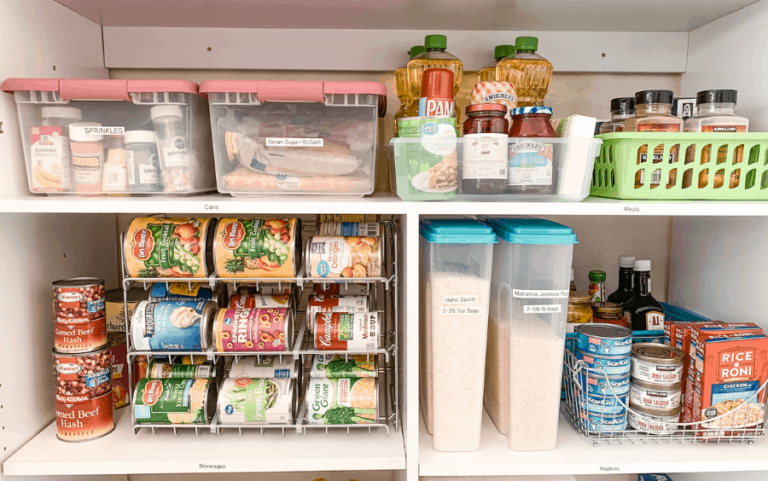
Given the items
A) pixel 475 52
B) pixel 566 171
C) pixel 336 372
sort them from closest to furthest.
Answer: pixel 566 171 < pixel 336 372 < pixel 475 52

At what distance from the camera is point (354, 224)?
3.84 feet

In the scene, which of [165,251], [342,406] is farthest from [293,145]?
[342,406]

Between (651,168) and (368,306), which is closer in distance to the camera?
(651,168)

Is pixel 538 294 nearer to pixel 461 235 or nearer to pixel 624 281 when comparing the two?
pixel 461 235

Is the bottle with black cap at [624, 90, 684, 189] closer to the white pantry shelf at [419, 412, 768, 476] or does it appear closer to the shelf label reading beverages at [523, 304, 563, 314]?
the shelf label reading beverages at [523, 304, 563, 314]

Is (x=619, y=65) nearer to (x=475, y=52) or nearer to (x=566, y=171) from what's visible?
(x=475, y=52)

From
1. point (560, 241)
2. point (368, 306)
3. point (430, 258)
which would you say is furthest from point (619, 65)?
point (368, 306)

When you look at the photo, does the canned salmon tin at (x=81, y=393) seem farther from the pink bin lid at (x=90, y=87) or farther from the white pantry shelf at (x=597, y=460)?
the white pantry shelf at (x=597, y=460)

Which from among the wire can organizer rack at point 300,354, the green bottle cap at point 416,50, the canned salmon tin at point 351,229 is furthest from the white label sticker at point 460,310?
the green bottle cap at point 416,50

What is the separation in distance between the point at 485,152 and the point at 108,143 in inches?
29.4

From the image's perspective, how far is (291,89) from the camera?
A: 3.32 ft

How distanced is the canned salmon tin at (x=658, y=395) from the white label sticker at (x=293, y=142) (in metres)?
0.83

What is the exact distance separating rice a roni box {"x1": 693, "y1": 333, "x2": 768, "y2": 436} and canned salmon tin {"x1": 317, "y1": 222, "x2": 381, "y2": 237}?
2.33ft

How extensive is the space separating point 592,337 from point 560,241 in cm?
23
